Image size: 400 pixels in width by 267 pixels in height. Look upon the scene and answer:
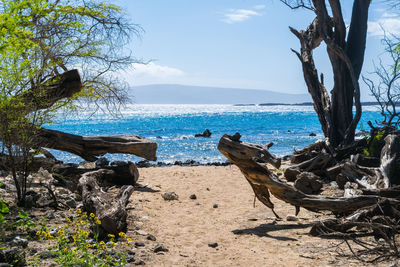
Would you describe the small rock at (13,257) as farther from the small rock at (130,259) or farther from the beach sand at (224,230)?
the beach sand at (224,230)

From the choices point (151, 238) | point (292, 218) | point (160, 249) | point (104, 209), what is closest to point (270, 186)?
point (292, 218)

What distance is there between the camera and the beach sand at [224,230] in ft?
18.3

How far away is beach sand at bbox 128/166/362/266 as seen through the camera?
557 centimetres

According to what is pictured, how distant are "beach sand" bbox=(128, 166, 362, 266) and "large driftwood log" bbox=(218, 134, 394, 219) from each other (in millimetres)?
512

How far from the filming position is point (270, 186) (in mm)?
7465

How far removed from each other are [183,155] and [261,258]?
69.9ft

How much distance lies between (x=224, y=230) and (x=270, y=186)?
4.04 feet

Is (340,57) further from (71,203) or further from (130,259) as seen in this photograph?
(130,259)

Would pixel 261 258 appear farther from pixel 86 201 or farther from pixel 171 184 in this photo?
pixel 171 184

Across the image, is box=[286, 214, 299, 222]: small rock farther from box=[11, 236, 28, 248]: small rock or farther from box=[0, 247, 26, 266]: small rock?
box=[0, 247, 26, 266]: small rock

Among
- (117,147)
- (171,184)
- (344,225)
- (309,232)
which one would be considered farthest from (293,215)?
(117,147)

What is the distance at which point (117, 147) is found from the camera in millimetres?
11500

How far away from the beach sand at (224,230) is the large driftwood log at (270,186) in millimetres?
512

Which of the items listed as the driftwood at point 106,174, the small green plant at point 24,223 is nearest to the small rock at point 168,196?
the driftwood at point 106,174
